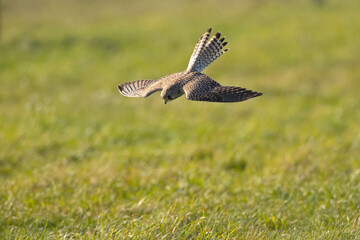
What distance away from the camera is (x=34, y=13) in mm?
27344

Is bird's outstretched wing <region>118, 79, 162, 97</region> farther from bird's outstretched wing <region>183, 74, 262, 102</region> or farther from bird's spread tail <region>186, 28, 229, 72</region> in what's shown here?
bird's spread tail <region>186, 28, 229, 72</region>

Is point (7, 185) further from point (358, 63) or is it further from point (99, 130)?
point (358, 63)

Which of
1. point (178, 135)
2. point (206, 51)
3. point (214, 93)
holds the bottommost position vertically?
point (178, 135)

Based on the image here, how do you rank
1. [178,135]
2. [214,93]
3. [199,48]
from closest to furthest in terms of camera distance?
[214,93] < [199,48] < [178,135]

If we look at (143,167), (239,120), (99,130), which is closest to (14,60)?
(99,130)

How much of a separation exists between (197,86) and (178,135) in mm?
7455

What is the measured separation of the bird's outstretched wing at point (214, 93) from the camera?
268 cm

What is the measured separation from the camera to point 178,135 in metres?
10.3

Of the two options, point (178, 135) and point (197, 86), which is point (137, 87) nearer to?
point (197, 86)

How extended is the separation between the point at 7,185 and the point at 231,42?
15224 mm

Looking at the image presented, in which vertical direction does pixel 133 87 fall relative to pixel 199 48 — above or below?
below

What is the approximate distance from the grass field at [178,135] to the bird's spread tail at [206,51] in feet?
6.92

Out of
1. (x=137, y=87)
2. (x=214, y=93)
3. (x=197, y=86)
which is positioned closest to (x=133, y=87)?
(x=137, y=87)

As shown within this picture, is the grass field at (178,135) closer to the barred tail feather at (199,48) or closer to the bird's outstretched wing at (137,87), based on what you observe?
the bird's outstretched wing at (137,87)
